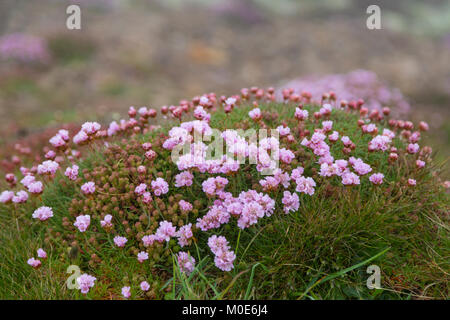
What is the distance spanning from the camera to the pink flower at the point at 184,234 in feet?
11.0

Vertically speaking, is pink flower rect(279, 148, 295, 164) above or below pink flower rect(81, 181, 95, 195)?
above

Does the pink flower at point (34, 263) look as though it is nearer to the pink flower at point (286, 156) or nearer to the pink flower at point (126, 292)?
the pink flower at point (126, 292)

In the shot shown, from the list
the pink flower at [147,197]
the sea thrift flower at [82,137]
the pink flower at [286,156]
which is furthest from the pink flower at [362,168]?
the sea thrift flower at [82,137]

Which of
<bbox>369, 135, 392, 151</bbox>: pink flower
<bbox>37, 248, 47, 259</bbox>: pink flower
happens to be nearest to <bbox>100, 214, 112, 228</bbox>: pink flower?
<bbox>37, 248, 47, 259</bbox>: pink flower

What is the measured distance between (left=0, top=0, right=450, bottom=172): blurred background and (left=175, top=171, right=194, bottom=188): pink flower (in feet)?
16.0

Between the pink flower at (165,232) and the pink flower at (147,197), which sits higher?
the pink flower at (147,197)

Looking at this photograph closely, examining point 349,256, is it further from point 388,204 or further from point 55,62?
point 55,62

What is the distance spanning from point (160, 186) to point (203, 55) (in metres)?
13.6

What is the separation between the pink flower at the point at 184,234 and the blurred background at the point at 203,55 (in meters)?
5.19

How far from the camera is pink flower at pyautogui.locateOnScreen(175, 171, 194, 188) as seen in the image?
11.9ft

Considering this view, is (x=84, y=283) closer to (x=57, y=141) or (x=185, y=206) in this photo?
(x=185, y=206)

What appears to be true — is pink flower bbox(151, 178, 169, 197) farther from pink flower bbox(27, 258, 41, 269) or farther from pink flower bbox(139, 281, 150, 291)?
pink flower bbox(27, 258, 41, 269)

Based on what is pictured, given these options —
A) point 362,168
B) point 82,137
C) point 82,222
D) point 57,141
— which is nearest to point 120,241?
point 82,222

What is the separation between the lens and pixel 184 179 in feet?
11.9
